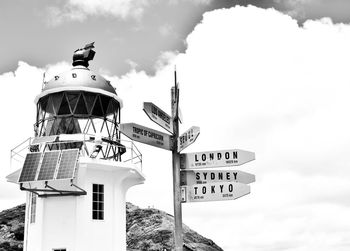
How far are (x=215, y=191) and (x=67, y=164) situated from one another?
6.79m

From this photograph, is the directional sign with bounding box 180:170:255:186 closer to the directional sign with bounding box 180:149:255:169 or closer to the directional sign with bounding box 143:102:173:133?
the directional sign with bounding box 180:149:255:169

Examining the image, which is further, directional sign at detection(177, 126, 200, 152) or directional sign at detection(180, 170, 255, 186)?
directional sign at detection(180, 170, 255, 186)

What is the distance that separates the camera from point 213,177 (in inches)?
523

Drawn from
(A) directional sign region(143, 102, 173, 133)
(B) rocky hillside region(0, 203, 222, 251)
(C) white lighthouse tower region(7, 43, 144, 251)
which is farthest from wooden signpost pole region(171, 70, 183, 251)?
(B) rocky hillside region(0, 203, 222, 251)

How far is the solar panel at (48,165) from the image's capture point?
17.3 metres

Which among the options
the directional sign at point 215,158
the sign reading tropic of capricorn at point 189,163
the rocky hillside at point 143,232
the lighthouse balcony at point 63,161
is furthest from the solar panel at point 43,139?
the rocky hillside at point 143,232

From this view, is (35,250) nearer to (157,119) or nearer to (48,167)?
(48,167)

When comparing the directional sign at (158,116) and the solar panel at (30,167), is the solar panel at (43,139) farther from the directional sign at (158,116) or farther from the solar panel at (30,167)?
the directional sign at (158,116)

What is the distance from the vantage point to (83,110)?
20047 mm

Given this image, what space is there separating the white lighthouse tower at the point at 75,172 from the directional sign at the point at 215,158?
5561 mm

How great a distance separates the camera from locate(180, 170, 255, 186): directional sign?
42.7 feet

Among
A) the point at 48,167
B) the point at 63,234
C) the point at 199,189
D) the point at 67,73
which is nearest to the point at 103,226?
the point at 63,234

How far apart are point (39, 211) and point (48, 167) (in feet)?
8.19

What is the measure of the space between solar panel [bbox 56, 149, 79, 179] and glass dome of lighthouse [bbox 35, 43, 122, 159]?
5.01 feet
